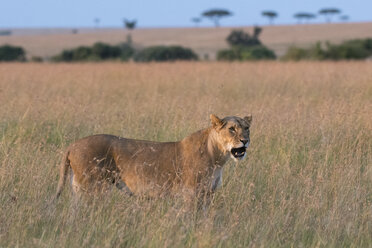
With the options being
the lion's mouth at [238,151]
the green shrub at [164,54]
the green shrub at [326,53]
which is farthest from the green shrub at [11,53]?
the lion's mouth at [238,151]

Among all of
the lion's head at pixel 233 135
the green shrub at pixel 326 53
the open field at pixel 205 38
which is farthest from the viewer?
the open field at pixel 205 38

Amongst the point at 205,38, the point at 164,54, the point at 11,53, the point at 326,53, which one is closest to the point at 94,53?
the point at 164,54

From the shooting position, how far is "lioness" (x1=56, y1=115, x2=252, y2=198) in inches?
186

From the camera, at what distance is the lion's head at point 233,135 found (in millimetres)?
4570

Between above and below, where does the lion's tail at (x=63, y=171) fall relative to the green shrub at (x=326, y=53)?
above

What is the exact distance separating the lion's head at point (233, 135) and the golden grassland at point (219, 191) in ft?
1.33

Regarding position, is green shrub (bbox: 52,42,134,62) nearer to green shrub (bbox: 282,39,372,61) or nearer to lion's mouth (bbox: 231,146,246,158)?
green shrub (bbox: 282,39,372,61)

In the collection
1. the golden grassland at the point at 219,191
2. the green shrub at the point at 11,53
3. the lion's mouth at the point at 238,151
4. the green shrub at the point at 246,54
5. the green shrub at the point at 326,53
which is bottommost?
the green shrub at the point at 11,53

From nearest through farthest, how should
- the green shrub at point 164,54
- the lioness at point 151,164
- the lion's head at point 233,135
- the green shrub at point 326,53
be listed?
1. the lion's head at point 233,135
2. the lioness at point 151,164
3. the green shrub at point 326,53
4. the green shrub at point 164,54

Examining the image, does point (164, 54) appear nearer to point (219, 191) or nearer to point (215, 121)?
point (219, 191)

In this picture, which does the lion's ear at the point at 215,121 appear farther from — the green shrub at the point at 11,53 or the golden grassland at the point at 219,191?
the green shrub at the point at 11,53

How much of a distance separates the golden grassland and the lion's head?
1.33 ft

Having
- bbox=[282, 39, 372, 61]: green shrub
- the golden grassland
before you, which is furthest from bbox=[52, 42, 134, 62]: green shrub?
the golden grassland

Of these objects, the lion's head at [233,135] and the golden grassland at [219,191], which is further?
the lion's head at [233,135]
